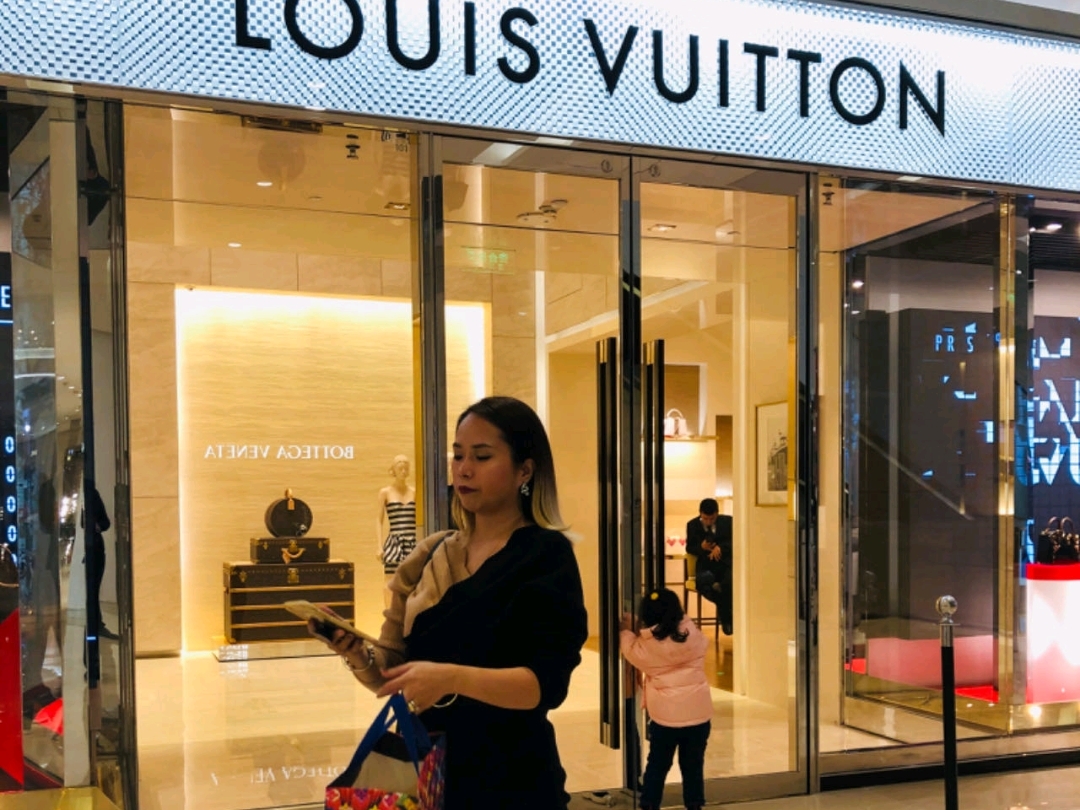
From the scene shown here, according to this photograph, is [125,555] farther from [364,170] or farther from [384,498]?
[384,498]

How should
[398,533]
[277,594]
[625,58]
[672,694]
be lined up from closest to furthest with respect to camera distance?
[672,694], [625,58], [398,533], [277,594]

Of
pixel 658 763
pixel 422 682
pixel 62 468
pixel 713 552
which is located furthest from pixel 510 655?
A: pixel 713 552

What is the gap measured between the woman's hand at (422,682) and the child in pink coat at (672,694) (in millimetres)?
2874

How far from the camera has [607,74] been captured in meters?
4.70

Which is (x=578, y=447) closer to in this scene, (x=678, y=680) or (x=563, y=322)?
(x=563, y=322)

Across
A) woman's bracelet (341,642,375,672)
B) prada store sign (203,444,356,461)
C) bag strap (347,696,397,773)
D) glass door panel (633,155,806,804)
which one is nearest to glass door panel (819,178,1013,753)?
glass door panel (633,155,806,804)

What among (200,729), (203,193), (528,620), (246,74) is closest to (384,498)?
(200,729)

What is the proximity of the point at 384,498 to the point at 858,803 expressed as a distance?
3417 mm

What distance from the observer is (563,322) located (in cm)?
488

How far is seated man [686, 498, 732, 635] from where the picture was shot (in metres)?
5.13

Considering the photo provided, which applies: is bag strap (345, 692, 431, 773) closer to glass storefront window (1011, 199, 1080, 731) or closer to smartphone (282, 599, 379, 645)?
smartphone (282, 599, 379, 645)

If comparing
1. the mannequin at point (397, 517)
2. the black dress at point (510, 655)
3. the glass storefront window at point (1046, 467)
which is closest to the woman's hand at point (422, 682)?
the black dress at point (510, 655)

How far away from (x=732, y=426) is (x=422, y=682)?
364 cm

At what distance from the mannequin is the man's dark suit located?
1.42 metres
